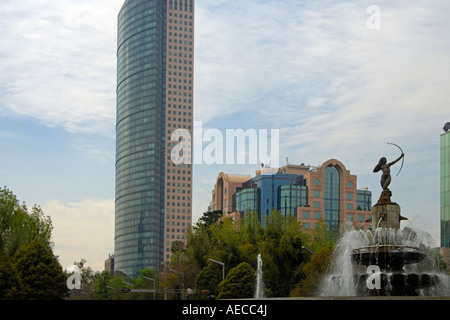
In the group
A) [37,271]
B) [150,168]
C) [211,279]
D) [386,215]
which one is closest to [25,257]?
[37,271]

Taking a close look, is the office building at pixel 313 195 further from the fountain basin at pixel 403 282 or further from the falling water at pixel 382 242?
the fountain basin at pixel 403 282

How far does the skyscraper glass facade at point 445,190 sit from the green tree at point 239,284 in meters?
27.0

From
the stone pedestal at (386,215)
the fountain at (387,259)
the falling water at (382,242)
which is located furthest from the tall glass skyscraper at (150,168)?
the stone pedestal at (386,215)

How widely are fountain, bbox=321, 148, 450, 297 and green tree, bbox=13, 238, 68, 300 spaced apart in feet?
93.7

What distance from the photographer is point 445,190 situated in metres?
68.4

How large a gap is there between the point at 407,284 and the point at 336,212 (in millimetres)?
99807

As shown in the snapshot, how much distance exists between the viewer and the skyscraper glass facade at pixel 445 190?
Result: 2650 inches

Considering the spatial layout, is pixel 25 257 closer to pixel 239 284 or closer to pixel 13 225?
pixel 13 225

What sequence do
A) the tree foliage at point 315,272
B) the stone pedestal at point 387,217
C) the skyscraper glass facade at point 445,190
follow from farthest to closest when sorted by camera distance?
1. the skyscraper glass facade at point 445,190
2. the tree foliage at point 315,272
3. the stone pedestal at point 387,217

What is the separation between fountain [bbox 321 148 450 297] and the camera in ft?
83.9

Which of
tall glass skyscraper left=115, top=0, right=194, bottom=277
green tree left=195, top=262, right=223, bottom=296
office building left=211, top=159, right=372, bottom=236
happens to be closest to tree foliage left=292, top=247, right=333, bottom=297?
green tree left=195, top=262, right=223, bottom=296

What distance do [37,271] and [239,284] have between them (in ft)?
53.7

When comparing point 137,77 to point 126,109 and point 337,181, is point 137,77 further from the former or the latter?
point 337,181
